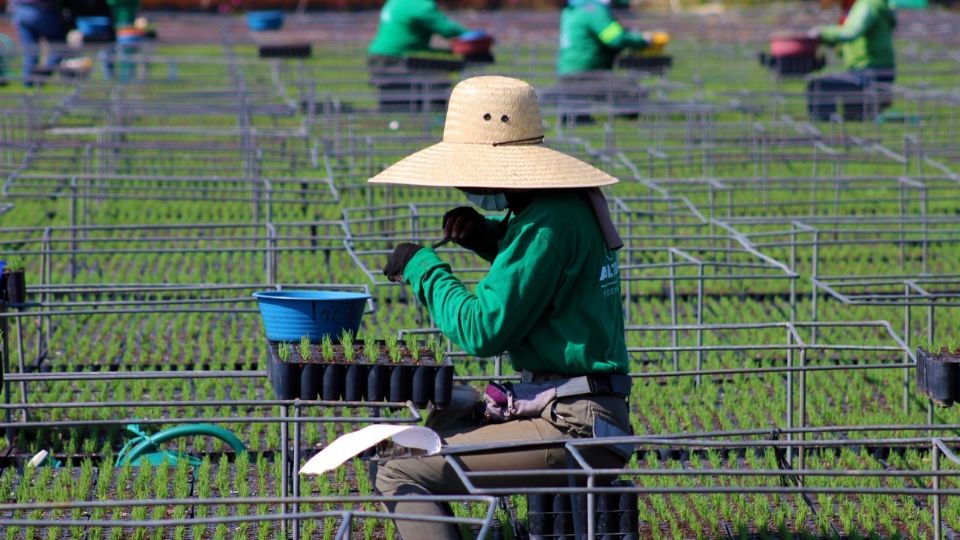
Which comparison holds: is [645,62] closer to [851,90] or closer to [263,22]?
[851,90]

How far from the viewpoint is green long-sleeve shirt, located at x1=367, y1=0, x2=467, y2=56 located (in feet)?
52.5

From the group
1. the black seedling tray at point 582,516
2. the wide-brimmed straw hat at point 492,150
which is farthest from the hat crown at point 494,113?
the black seedling tray at point 582,516

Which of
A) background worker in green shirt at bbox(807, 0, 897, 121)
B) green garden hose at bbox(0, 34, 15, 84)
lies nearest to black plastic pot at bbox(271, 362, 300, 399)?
background worker in green shirt at bbox(807, 0, 897, 121)

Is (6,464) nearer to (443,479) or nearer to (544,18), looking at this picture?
(443,479)

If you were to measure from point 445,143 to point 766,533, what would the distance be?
76.3 inches

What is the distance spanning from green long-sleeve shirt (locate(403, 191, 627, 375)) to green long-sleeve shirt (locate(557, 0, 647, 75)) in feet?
40.3

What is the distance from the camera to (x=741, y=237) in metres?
8.43

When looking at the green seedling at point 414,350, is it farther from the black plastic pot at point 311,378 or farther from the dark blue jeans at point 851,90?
the dark blue jeans at point 851,90

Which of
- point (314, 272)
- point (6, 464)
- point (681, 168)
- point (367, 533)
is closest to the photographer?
point (367, 533)

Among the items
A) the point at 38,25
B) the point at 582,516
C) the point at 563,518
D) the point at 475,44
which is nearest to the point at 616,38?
the point at 475,44

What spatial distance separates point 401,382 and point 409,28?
39.9ft

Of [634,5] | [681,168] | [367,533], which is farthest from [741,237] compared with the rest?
[634,5]

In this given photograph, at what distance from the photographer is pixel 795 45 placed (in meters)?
17.7

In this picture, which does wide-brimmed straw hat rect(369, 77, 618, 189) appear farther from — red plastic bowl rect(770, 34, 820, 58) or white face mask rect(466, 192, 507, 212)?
red plastic bowl rect(770, 34, 820, 58)
